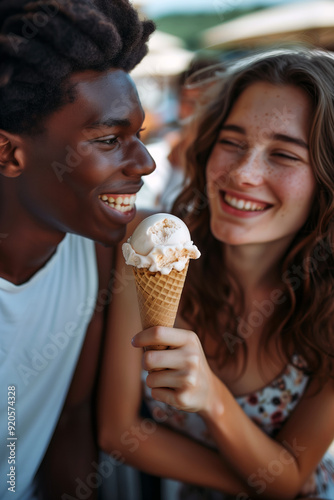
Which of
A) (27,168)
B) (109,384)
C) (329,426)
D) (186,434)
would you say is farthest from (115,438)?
(27,168)

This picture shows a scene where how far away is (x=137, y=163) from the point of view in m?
1.28

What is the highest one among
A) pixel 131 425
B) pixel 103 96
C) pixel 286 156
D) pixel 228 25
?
pixel 228 25

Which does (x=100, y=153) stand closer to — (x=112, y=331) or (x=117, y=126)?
(x=117, y=126)

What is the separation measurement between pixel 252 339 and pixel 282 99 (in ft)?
3.32

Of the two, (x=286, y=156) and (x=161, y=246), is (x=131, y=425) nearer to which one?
(x=161, y=246)

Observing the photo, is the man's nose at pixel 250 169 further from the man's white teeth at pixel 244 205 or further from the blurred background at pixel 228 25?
the blurred background at pixel 228 25

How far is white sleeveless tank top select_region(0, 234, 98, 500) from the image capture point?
4.69ft

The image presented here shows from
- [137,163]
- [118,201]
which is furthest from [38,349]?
[137,163]

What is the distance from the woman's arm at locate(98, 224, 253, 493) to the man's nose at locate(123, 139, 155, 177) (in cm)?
51

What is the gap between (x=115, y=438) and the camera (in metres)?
1.68

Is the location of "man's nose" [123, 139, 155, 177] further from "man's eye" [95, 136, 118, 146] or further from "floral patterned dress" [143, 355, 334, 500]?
"floral patterned dress" [143, 355, 334, 500]

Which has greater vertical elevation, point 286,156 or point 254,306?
point 286,156

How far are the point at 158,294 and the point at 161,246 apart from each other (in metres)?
0.15

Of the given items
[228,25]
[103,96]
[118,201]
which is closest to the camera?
[103,96]
